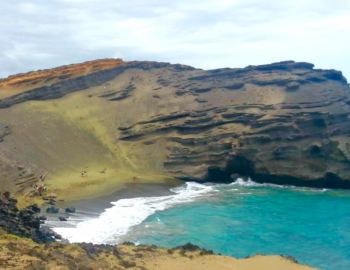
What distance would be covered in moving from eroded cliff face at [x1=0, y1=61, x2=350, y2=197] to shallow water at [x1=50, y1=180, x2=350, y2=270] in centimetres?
591

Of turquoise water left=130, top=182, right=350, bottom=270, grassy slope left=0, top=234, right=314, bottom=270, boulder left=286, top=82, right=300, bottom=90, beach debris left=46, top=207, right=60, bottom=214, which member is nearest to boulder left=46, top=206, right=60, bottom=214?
beach debris left=46, top=207, right=60, bottom=214

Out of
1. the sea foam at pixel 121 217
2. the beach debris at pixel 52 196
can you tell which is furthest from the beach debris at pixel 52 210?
the beach debris at pixel 52 196

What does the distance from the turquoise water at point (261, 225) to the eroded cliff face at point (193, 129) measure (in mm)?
6184

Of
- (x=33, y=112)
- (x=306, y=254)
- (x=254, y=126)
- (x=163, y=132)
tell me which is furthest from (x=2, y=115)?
(x=306, y=254)

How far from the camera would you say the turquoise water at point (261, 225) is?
22875 mm

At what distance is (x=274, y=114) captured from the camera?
4775 centimetres

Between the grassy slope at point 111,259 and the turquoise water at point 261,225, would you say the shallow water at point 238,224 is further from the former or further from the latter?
the grassy slope at point 111,259

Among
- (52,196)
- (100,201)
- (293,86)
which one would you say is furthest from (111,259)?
(293,86)

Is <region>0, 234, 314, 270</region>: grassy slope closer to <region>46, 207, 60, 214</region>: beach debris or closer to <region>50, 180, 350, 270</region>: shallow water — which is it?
<region>50, 180, 350, 270</region>: shallow water

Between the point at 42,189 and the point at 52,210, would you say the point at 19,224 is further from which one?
the point at 42,189

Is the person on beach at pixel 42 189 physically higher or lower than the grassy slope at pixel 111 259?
lower

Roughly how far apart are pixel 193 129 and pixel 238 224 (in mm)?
22468

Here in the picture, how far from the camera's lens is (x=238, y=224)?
28.0 metres

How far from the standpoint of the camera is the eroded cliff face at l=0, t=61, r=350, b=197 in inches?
1690
